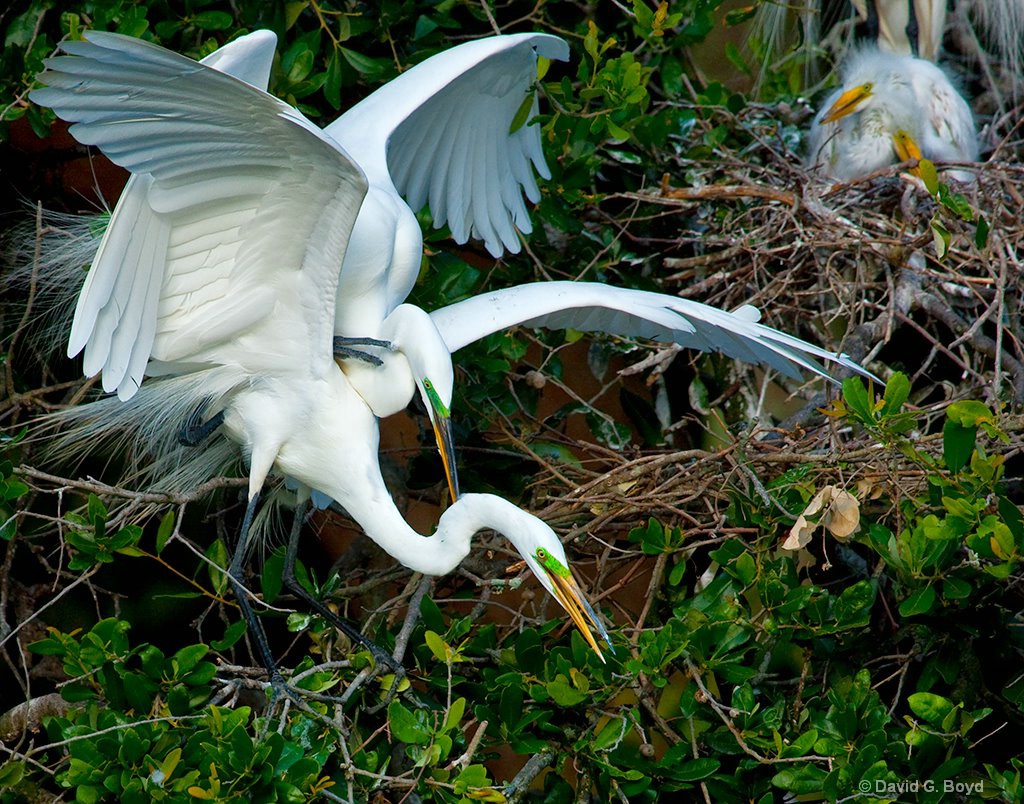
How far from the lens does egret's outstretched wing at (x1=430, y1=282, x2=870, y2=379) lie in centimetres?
222

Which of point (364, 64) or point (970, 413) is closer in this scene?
point (970, 413)

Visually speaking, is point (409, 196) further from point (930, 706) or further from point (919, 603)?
point (930, 706)

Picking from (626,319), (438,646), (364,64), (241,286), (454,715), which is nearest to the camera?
(454,715)

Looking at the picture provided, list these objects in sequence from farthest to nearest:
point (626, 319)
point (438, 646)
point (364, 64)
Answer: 1. point (364, 64)
2. point (626, 319)
3. point (438, 646)

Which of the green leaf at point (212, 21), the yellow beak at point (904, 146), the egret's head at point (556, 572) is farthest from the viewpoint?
the yellow beak at point (904, 146)

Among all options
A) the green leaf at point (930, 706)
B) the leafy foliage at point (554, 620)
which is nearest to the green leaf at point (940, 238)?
the leafy foliage at point (554, 620)

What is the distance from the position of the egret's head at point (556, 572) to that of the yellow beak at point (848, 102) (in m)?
1.70

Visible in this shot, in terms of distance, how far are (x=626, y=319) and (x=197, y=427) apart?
0.77 metres

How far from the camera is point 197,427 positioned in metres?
2.29

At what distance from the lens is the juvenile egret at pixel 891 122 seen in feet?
10.3

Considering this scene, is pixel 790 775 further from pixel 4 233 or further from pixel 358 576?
pixel 4 233

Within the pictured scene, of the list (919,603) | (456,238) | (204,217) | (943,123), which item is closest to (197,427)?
(204,217)

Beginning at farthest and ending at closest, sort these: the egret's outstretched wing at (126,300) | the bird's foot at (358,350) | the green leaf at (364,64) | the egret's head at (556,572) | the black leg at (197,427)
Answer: the green leaf at (364,64), the black leg at (197,427), the bird's foot at (358,350), the egret's outstretched wing at (126,300), the egret's head at (556,572)

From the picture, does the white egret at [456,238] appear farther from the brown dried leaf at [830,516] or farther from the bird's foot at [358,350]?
the brown dried leaf at [830,516]
